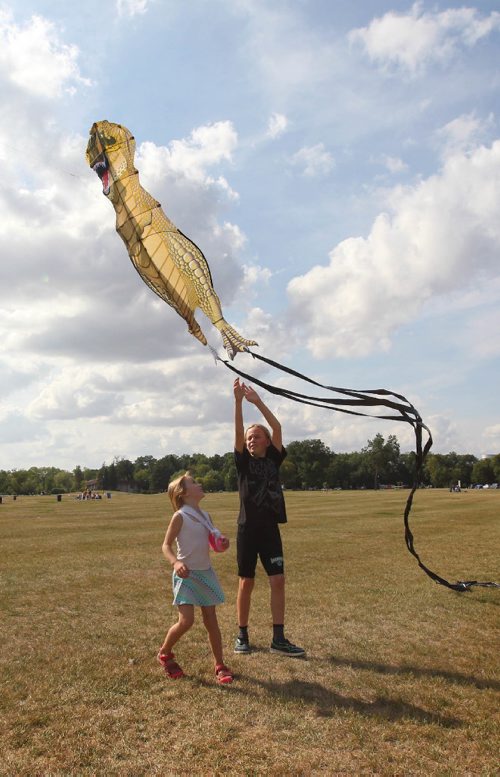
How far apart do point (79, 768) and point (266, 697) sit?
1721mm

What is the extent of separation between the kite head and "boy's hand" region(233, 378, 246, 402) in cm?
236

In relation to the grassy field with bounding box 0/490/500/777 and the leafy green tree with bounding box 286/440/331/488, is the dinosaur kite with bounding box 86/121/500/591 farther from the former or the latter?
the leafy green tree with bounding box 286/440/331/488

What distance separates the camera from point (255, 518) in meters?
6.20

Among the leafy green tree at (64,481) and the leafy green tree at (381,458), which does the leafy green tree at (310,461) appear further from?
the leafy green tree at (64,481)

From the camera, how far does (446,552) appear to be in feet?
43.9

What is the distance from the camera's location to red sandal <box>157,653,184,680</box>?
5.28 metres

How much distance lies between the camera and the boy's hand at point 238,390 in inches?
242

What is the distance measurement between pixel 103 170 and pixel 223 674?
5.14 meters

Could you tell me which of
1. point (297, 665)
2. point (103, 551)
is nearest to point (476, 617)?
point (297, 665)

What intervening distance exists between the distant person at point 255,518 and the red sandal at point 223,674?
779 mm

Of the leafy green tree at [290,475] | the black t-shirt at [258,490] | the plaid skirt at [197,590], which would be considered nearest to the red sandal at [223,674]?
the plaid skirt at [197,590]

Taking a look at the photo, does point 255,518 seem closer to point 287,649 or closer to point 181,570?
point 181,570

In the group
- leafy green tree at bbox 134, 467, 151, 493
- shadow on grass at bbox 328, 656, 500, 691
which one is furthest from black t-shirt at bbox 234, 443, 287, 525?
leafy green tree at bbox 134, 467, 151, 493

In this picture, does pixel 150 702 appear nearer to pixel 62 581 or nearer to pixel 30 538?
pixel 62 581
